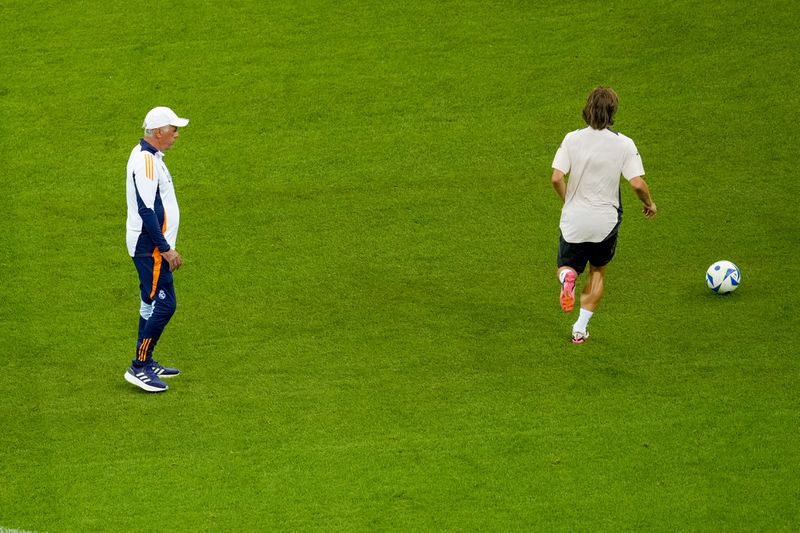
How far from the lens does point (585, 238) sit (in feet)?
25.7

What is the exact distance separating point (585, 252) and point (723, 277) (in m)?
1.34

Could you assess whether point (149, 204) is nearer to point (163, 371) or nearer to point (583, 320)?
point (163, 371)

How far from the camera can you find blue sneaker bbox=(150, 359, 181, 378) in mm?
7680

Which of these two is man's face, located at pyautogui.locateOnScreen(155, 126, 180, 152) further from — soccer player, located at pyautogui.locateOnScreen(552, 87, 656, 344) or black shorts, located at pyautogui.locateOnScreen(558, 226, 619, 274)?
black shorts, located at pyautogui.locateOnScreen(558, 226, 619, 274)

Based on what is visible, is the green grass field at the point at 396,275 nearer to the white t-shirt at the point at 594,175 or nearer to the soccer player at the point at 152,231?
the soccer player at the point at 152,231

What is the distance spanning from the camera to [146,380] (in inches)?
296

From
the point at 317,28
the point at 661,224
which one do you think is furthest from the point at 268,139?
the point at 661,224

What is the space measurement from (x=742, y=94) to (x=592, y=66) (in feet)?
5.13

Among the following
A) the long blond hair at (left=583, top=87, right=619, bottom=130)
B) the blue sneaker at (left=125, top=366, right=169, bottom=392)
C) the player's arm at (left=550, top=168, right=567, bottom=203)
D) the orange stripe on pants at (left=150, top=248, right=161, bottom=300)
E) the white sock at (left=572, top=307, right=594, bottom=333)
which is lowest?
the blue sneaker at (left=125, top=366, right=169, bottom=392)

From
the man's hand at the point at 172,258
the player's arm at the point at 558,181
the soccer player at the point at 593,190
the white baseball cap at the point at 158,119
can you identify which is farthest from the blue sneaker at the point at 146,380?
the player's arm at the point at 558,181

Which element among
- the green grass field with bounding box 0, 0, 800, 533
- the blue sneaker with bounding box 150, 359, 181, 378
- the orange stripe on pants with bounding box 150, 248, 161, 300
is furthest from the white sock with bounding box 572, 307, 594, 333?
the orange stripe on pants with bounding box 150, 248, 161, 300

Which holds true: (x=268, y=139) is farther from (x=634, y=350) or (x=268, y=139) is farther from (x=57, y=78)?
(x=634, y=350)

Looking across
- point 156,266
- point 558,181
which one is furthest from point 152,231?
point 558,181

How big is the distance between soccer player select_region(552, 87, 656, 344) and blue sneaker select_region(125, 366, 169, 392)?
2.80 m
